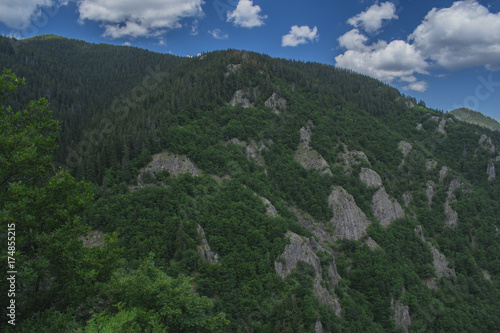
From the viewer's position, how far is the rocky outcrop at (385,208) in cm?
9762

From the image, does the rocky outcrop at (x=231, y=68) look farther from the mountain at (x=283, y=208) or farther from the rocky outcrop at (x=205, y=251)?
the rocky outcrop at (x=205, y=251)

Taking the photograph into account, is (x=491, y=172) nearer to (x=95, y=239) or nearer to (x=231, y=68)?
(x=231, y=68)

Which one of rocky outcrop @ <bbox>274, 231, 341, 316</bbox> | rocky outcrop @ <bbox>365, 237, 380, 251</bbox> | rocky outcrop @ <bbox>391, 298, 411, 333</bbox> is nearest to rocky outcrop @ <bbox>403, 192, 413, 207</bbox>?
rocky outcrop @ <bbox>365, 237, 380, 251</bbox>

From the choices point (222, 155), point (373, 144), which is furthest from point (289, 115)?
point (222, 155)

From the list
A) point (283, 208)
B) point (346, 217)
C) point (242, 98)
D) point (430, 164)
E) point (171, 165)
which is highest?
point (242, 98)

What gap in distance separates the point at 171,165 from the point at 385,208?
82190 mm

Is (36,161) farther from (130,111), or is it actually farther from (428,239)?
(428,239)

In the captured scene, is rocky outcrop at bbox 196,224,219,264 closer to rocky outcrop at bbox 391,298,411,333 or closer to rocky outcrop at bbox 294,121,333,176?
rocky outcrop at bbox 391,298,411,333

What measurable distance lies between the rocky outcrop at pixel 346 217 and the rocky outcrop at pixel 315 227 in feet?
13.0

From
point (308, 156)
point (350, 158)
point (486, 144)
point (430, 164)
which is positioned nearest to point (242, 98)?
point (308, 156)

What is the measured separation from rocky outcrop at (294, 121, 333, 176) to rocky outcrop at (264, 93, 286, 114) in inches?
645

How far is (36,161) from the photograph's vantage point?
12578mm

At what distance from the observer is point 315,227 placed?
3487 inches

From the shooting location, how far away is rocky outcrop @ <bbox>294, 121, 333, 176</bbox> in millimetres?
105562
